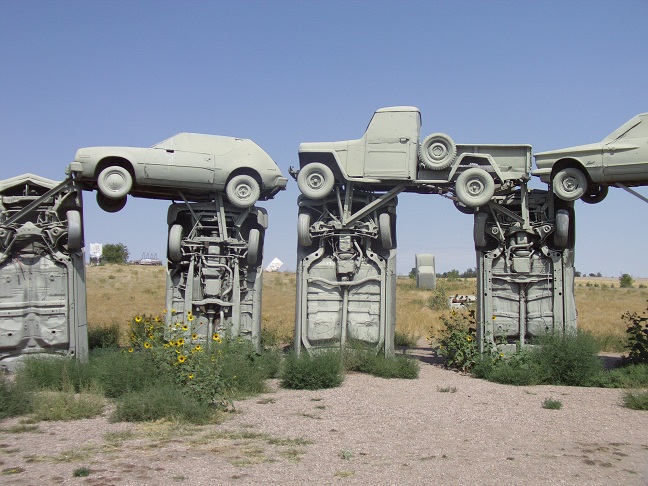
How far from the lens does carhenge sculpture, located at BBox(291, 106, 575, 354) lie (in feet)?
49.4

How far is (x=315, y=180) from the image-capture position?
50.6ft

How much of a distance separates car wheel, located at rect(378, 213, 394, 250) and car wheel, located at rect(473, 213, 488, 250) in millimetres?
1807

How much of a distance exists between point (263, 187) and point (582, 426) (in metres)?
8.25

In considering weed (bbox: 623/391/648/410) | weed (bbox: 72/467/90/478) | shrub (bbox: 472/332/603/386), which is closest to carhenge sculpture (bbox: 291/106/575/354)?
→ shrub (bbox: 472/332/603/386)

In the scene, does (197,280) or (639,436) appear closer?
(639,436)

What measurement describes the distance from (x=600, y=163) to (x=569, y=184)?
2.34 feet

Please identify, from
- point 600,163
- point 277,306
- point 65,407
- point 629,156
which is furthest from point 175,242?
point 277,306

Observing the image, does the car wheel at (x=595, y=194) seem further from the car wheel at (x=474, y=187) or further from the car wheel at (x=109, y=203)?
the car wheel at (x=109, y=203)

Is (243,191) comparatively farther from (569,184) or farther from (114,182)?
(569,184)

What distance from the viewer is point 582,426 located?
32.5ft

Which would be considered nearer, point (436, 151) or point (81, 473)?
point (81, 473)

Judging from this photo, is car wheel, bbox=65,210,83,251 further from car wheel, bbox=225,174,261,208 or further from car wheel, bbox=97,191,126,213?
car wheel, bbox=225,174,261,208

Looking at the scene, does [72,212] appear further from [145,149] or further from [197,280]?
[197,280]

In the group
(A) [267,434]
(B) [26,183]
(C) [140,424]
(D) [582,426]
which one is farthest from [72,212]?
(D) [582,426]
